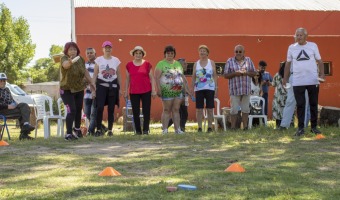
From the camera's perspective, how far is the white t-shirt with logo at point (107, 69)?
9.64 m

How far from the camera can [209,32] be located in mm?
16344

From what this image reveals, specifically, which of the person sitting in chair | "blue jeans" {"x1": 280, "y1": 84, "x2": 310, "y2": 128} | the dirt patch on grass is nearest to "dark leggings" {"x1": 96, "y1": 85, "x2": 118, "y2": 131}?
the person sitting in chair

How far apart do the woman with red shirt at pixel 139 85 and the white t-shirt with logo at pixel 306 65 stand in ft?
8.17

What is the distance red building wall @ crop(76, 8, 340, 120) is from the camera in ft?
52.0

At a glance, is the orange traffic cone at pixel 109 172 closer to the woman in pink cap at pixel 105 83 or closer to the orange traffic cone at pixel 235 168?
the orange traffic cone at pixel 235 168

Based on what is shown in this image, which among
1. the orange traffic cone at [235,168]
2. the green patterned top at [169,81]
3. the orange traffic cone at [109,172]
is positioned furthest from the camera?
the green patterned top at [169,81]

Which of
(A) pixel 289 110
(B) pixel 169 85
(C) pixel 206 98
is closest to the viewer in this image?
(B) pixel 169 85

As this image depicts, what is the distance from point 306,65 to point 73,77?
3658mm

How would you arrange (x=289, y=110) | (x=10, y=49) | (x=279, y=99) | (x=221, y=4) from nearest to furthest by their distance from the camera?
(x=289, y=110)
(x=279, y=99)
(x=221, y=4)
(x=10, y=49)

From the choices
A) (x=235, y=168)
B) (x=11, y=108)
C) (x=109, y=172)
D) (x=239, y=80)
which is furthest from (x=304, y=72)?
(x=11, y=108)

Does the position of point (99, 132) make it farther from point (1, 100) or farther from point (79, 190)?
point (79, 190)

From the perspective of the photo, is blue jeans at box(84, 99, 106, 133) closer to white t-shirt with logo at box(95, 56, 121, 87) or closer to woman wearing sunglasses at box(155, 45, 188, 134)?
white t-shirt with logo at box(95, 56, 121, 87)

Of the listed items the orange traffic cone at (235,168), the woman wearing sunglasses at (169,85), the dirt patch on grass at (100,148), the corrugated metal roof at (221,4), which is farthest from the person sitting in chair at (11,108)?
the corrugated metal roof at (221,4)

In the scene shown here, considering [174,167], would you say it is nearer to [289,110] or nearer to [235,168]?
[235,168]
